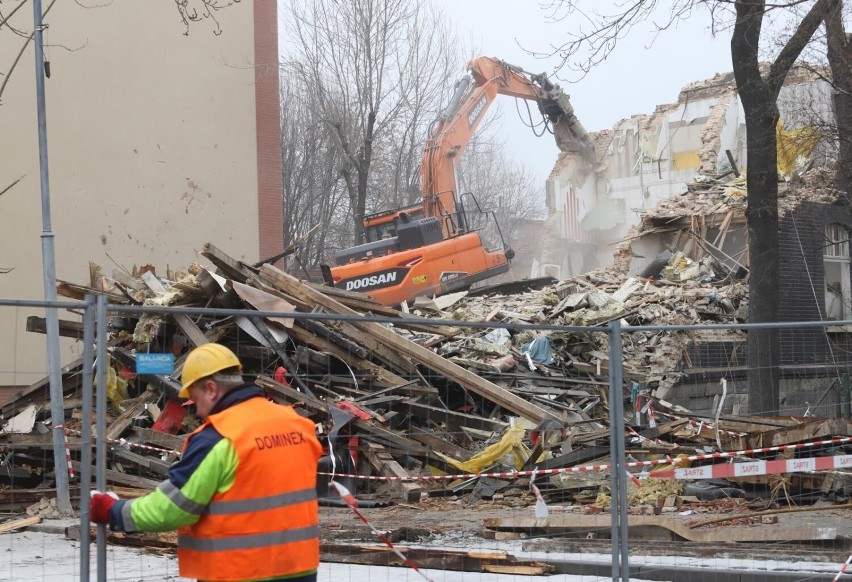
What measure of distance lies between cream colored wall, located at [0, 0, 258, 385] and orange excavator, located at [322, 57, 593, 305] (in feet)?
10.5

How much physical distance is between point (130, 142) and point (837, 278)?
14.7 metres

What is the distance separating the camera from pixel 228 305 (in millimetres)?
12156

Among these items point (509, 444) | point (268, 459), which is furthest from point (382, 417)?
point (268, 459)

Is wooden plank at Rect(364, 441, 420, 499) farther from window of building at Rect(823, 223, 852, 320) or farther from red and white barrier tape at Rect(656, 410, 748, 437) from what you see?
window of building at Rect(823, 223, 852, 320)

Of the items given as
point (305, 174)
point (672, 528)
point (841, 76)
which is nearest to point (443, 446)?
point (672, 528)

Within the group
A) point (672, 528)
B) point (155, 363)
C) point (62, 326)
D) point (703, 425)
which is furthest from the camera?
point (62, 326)

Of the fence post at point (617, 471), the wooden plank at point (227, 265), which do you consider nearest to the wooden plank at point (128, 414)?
the wooden plank at point (227, 265)

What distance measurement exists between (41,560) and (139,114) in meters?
14.8

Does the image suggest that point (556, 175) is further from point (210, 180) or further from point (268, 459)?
point (268, 459)

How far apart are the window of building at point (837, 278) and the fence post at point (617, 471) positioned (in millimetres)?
16804

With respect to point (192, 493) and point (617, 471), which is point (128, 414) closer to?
point (617, 471)

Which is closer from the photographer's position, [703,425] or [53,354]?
[53,354]

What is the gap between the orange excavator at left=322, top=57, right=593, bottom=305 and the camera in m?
19.9

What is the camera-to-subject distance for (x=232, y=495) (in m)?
3.78
